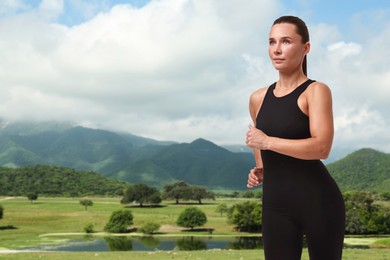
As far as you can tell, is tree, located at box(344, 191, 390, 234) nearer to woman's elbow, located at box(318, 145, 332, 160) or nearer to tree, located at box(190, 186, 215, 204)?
tree, located at box(190, 186, 215, 204)

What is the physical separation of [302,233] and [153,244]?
6445 centimetres

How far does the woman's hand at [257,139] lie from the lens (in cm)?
405

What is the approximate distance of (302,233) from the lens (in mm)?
4336

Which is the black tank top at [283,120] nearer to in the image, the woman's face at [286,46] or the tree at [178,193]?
the woman's face at [286,46]

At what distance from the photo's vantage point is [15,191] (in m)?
173

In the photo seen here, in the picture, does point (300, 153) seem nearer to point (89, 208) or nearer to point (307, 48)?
point (307, 48)

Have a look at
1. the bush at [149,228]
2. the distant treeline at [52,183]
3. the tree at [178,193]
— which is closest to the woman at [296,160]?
the bush at [149,228]

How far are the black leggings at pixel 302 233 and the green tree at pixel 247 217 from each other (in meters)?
83.4

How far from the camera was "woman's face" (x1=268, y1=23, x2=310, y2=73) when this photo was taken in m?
4.27

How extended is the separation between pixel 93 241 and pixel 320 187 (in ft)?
228

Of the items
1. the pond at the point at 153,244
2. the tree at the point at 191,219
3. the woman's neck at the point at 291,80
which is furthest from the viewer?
the tree at the point at 191,219

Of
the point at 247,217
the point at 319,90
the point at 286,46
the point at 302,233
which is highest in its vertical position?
the point at 286,46

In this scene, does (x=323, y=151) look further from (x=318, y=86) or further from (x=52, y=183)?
(x=52, y=183)

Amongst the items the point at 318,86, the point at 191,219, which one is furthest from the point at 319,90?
the point at 191,219
